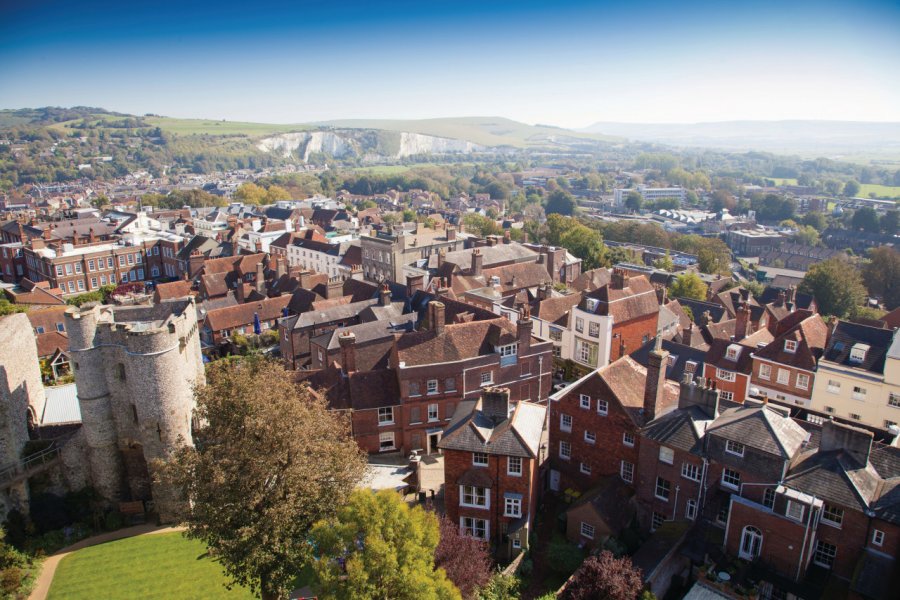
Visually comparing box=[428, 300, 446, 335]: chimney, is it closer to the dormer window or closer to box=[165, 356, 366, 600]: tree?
box=[165, 356, 366, 600]: tree

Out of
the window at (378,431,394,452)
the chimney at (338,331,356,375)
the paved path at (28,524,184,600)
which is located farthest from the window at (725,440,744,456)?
the paved path at (28,524,184,600)

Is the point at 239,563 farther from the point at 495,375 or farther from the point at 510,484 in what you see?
the point at 495,375

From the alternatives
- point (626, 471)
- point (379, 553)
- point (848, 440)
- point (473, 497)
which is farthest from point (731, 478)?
point (379, 553)

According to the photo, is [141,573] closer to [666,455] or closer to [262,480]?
[262,480]

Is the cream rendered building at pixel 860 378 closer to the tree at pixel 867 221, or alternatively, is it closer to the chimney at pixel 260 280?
the chimney at pixel 260 280

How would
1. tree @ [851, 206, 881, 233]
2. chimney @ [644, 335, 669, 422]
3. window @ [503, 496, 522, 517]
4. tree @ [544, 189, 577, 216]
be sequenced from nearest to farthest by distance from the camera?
window @ [503, 496, 522, 517] → chimney @ [644, 335, 669, 422] → tree @ [851, 206, 881, 233] → tree @ [544, 189, 577, 216]

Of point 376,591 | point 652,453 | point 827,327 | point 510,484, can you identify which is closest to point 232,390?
point 376,591

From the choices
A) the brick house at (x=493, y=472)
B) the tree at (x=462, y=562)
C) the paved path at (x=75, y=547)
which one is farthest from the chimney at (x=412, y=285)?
the tree at (x=462, y=562)
